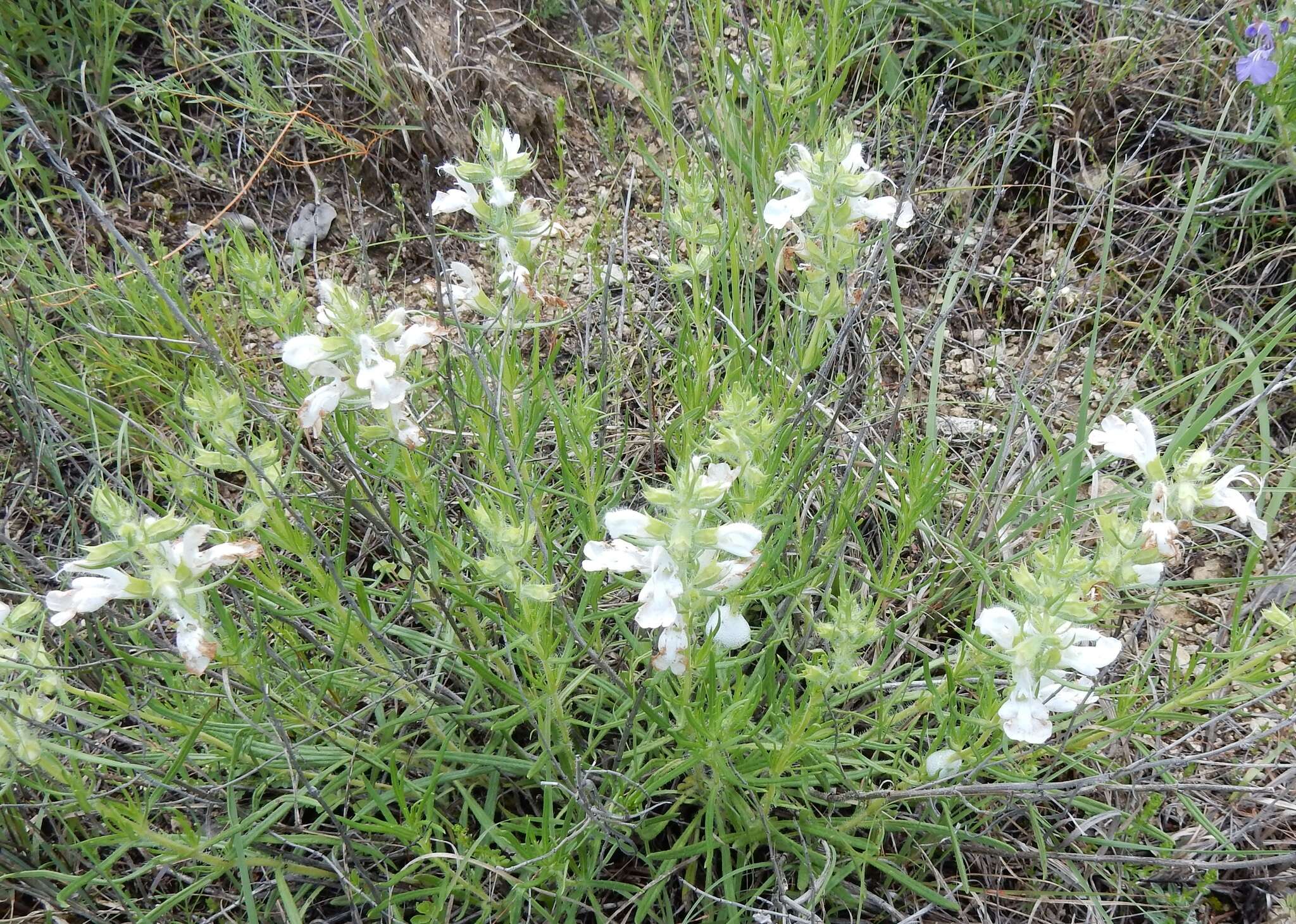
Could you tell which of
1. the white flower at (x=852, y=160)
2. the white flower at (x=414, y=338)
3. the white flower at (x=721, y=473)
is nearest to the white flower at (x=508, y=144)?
the white flower at (x=414, y=338)

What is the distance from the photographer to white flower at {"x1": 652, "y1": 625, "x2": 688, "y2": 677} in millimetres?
2037

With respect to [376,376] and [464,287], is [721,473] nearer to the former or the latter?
[376,376]

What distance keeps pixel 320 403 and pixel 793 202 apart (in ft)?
4.06

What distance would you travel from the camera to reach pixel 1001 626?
6.23 feet

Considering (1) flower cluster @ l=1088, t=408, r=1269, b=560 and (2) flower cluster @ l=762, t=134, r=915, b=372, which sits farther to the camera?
(2) flower cluster @ l=762, t=134, r=915, b=372

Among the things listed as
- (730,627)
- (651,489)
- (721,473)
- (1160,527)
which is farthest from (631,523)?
(1160,527)

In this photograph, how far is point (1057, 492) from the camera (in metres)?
2.88

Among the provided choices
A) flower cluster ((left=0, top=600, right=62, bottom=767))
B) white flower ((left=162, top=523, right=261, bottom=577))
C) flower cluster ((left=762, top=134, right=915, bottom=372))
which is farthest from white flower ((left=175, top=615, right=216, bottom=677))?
flower cluster ((left=762, top=134, right=915, bottom=372))

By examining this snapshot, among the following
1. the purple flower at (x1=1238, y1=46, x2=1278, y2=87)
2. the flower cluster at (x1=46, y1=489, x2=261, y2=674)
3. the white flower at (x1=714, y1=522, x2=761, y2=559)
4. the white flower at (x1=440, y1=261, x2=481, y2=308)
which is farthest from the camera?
the purple flower at (x1=1238, y1=46, x2=1278, y2=87)

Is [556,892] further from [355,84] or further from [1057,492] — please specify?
[355,84]

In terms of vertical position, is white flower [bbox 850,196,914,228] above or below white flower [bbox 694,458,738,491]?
above

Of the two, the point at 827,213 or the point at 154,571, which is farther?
the point at 827,213

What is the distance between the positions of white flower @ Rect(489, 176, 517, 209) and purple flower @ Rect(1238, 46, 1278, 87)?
3.00m

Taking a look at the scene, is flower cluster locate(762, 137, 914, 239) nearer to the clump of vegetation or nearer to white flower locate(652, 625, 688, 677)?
the clump of vegetation
